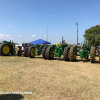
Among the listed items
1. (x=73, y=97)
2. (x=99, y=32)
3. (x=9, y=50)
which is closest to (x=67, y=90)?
(x=73, y=97)

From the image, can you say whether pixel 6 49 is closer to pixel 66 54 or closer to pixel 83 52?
pixel 66 54

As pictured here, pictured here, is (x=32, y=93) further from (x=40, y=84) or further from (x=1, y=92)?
(x=1, y=92)

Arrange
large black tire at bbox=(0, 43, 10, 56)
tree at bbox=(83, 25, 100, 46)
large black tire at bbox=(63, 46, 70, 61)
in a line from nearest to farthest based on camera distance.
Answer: large black tire at bbox=(63, 46, 70, 61) → large black tire at bbox=(0, 43, 10, 56) → tree at bbox=(83, 25, 100, 46)

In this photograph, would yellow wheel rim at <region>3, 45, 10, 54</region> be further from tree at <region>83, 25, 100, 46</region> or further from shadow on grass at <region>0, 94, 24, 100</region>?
tree at <region>83, 25, 100, 46</region>

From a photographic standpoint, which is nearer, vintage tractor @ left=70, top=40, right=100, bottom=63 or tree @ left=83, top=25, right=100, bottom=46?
vintage tractor @ left=70, top=40, right=100, bottom=63

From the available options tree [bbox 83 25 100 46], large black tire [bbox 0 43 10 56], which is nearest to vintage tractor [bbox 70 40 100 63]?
large black tire [bbox 0 43 10 56]

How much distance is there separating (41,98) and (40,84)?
90 cm

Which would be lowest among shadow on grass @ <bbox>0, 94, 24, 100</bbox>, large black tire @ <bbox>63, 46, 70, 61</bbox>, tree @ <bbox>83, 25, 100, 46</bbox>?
shadow on grass @ <bbox>0, 94, 24, 100</bbox>

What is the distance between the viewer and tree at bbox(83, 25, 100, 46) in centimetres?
2417

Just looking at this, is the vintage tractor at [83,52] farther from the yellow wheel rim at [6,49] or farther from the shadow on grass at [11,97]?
the yellow wheel rim at [6,49]

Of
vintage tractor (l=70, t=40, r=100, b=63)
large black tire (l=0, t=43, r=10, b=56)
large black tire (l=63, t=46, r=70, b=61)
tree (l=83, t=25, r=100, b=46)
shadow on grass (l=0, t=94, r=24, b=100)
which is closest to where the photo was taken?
shadow on grass (l=0, t=94, r=24, b=100)

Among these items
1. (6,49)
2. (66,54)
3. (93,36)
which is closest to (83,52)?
(66,54)

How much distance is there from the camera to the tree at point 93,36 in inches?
951

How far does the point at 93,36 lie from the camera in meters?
24.7
